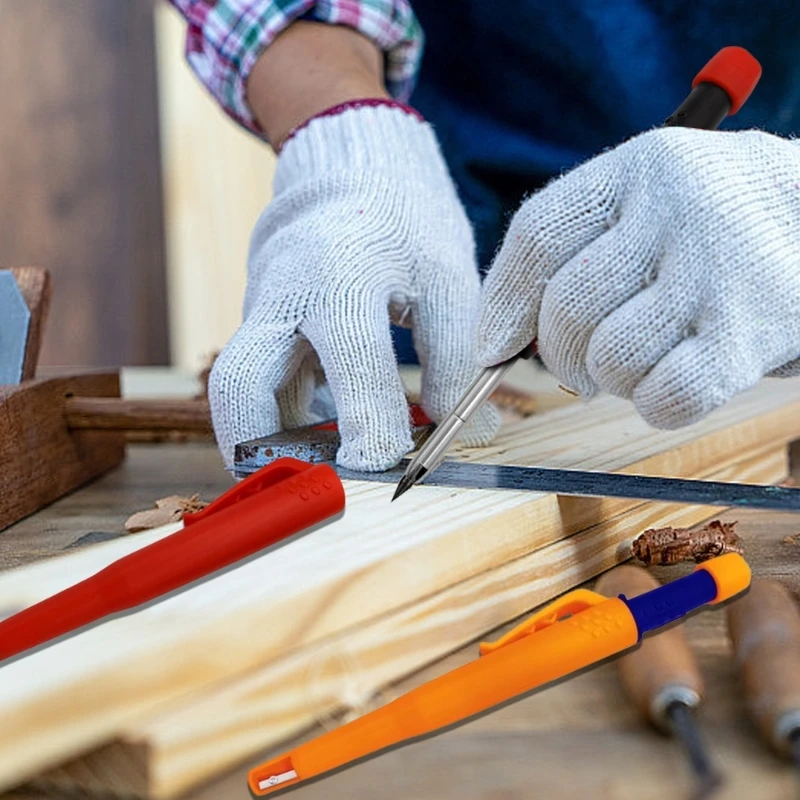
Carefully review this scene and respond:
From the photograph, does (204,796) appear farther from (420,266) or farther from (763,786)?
(420,266)

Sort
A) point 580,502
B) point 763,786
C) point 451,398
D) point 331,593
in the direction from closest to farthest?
point 763,786
point 331,593
point 580,502
point 451,398

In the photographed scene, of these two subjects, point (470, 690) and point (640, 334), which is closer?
point (470, 690)

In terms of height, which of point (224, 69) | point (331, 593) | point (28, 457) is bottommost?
point (28, 457)

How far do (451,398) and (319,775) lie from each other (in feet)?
1.77

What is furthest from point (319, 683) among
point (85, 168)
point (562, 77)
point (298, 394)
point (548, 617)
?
point (85, 168)

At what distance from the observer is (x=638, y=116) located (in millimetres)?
1534

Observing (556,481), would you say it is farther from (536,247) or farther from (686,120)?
(686,120)

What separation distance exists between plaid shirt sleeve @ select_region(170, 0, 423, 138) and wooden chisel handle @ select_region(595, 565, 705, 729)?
1.00m

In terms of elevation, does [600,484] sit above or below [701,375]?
below

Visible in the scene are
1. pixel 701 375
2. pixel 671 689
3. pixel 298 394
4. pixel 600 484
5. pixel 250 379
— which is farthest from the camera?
pixel 298 394

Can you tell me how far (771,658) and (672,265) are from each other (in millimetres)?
273

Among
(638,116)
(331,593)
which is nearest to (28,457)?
(331,593)

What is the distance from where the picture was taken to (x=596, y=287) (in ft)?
2.28

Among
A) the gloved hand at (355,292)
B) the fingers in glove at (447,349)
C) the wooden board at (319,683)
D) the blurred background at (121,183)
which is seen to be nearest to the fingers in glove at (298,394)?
the gloved hand at (355,292)
